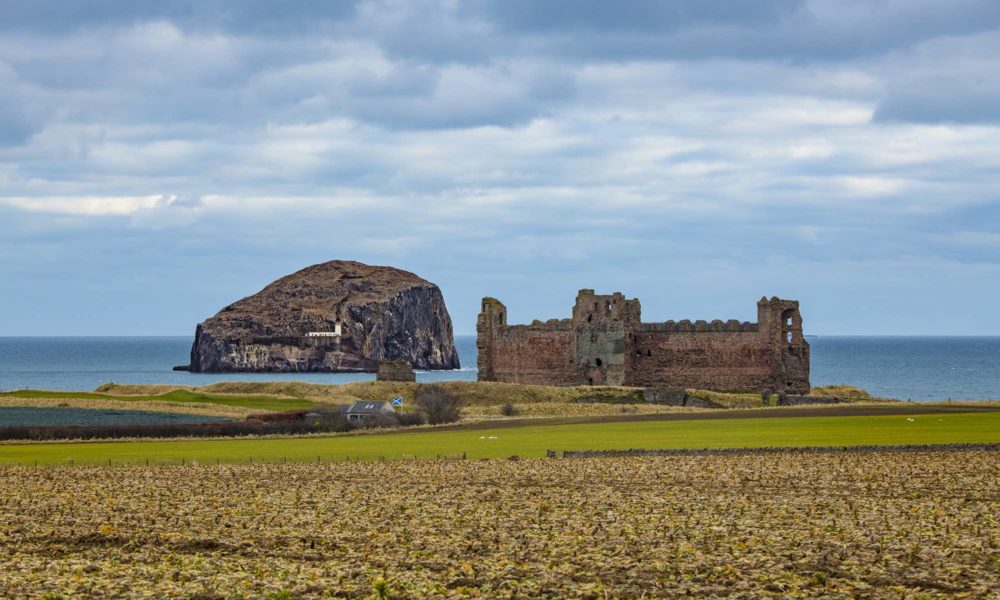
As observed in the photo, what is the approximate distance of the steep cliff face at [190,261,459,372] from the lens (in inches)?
6762

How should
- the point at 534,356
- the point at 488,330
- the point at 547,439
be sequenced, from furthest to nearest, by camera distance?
the point at 488,330 → the point at 534,356 → the point at 547,439

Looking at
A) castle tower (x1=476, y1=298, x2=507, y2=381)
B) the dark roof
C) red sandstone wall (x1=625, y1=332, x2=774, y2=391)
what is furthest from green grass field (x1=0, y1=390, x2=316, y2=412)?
red sandstone wall (x1=625, y1=332, x2=774, y2=391)

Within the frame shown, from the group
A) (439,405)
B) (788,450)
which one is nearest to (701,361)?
(439,405)

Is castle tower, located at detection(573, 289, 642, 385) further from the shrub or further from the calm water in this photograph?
the calm water

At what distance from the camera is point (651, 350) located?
258 ft

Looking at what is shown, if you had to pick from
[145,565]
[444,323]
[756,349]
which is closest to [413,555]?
[145,565]

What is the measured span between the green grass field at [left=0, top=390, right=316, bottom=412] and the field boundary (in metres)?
36.5

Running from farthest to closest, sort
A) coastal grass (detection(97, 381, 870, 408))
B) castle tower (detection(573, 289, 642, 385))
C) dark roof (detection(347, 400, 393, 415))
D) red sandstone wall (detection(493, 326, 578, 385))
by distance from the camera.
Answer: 1. red sandstone wall (detection(493, 326, 578, 385))
2. castle tower (detection(573, 289, 642, 385))
3. coastal grass (detection(97, 381, 870, 408))
4. dark roof (detection(347, 400, 393, 415))

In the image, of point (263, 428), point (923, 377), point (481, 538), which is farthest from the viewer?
point (923, 377)

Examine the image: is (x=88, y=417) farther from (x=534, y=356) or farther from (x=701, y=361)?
(x=701, y=361)

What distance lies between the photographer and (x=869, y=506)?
930 inches

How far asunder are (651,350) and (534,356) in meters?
8.30

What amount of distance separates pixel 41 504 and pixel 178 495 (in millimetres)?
2766

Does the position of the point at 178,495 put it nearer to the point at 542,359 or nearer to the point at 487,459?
the point at 487,459
